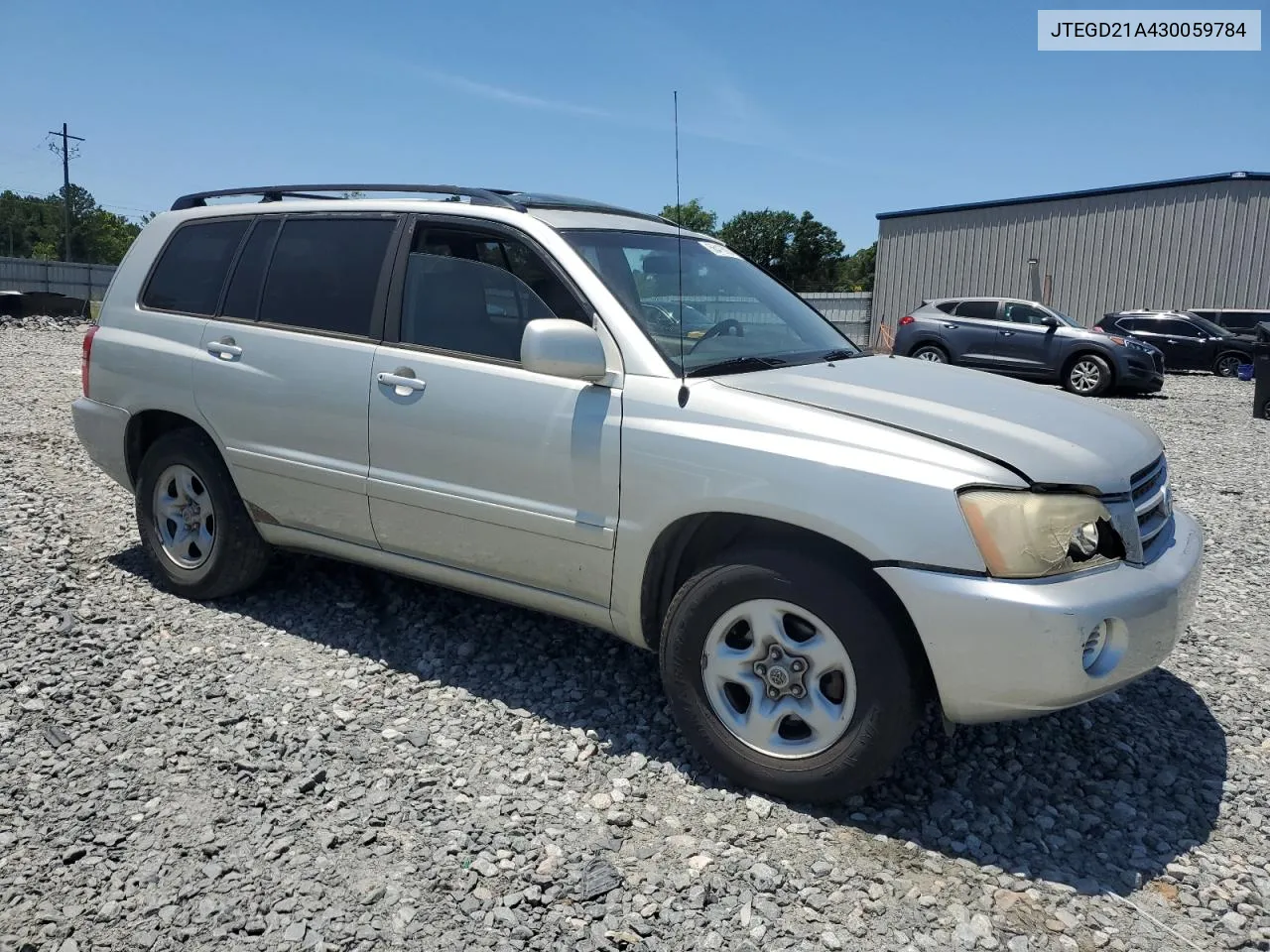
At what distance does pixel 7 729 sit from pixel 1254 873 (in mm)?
4005

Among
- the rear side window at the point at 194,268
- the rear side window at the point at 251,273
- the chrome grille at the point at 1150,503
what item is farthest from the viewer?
the rear side window at the point at 194,268

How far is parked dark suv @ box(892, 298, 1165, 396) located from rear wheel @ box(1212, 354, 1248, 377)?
17.9ft

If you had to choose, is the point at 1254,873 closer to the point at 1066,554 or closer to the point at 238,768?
the point at 1066,554

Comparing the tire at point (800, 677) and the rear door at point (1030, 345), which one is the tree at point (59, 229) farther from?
the tire at point (800, 677)

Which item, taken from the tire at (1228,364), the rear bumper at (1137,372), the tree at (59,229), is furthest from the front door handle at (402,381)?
the tree at (59,229)

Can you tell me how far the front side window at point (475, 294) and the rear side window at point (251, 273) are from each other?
0.90 m

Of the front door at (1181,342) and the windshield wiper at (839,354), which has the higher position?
the front door at (1181,342)

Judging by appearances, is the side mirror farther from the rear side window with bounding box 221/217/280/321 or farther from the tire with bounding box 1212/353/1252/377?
the tire with bounding box 1212/353/1252/377

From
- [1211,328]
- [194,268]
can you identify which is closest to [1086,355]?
[1211,328]

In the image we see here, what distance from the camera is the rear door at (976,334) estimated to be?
17672 mm

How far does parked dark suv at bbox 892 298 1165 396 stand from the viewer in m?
16.7

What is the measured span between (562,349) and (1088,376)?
16.1 meters

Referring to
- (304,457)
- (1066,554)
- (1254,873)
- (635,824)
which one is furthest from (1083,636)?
(304,457)

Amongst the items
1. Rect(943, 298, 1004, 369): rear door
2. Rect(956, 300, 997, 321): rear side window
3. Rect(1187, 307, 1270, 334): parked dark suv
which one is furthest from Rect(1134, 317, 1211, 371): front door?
Rect(943, 298, 1004, 369): rear door
